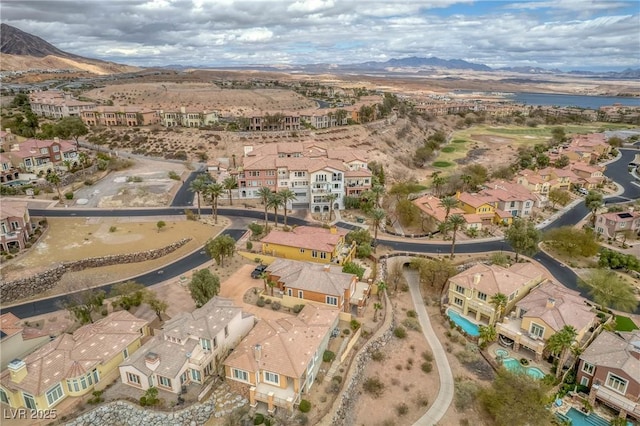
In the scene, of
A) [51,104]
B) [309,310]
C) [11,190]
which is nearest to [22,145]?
[11,190]

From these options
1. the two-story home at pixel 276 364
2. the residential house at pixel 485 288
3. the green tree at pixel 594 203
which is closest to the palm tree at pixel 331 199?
the residential house at pixel 485 288

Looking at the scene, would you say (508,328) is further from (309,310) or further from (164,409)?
(164,409)

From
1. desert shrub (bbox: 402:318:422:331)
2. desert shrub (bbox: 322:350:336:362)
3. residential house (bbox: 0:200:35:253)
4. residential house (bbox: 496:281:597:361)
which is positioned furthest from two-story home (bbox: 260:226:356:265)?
residential house (bbox: 0:200:35:253)

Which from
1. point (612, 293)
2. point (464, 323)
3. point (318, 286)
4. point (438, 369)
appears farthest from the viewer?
point (612, 293)

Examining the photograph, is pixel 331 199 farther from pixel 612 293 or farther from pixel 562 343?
pixel 562 343

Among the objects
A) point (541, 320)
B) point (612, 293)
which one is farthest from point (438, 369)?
point (612, 293)

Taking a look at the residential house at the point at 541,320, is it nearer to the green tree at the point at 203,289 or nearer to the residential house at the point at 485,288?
the residential house at the point at 485,288

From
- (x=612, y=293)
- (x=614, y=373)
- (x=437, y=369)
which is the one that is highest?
(x=612, y=293)
